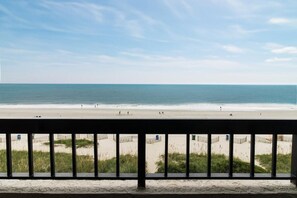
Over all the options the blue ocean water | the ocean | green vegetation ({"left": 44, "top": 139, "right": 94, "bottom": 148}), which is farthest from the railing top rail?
the blue ocean water

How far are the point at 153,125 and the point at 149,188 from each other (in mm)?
519

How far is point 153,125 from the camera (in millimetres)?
1912

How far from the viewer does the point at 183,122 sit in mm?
1899

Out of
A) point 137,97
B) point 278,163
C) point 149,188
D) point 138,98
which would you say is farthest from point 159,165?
point 137,97

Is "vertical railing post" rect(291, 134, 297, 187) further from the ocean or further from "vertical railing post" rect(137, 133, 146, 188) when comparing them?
the ocean

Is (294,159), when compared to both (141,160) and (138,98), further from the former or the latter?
(138,98)

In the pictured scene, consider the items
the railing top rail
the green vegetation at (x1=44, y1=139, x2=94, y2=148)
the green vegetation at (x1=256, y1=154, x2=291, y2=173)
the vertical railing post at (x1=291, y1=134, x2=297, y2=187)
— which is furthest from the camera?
the green vegetation at (x1=44, y1=139, x2=94, y2=148)

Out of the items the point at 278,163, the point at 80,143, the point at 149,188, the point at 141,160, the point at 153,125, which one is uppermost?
the point at 153,125

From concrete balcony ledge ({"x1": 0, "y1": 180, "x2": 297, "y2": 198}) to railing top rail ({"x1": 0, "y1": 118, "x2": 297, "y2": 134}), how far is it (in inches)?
18.1

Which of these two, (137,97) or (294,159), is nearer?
(294,159)

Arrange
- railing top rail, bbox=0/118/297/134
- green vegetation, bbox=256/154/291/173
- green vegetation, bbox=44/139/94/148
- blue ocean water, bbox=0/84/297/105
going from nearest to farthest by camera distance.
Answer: railing top rail, bbox=0/118/297/134, green vegetation, bbox=256/154/291/173, green vegetation, bbox=44/139/94/148, blue ocean water, bbox=0/84/297/105

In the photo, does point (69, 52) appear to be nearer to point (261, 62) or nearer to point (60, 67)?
point (60, 67)

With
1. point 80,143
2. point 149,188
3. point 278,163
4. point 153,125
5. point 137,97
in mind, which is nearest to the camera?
point 153,125

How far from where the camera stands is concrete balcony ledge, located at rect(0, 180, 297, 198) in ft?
6.28
